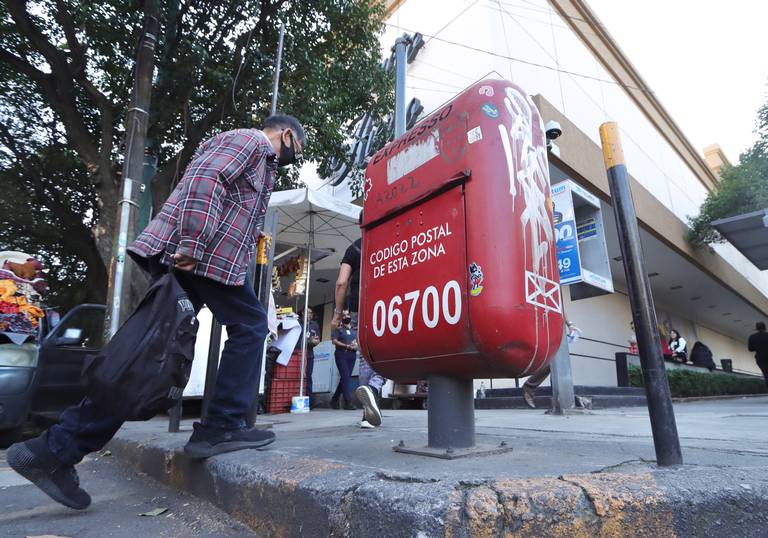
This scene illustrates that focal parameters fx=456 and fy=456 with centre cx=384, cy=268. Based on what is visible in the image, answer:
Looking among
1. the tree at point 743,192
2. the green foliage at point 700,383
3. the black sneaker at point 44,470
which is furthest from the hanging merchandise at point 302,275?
the tree at point 743,192

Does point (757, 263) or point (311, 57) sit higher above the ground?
point (311, 57)

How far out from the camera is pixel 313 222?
7.82 metres

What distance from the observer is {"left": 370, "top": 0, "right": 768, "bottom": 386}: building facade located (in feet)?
31.6

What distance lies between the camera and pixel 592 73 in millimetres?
12766

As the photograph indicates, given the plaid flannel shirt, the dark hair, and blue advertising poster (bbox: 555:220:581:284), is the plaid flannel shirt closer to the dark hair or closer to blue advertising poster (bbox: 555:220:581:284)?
the dark hair

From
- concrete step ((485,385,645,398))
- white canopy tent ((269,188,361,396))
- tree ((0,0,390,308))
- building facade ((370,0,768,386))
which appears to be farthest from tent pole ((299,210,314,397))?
building facade ((370,0,768,386))

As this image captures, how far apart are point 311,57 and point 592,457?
8482 mm

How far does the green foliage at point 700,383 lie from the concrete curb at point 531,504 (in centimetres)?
808

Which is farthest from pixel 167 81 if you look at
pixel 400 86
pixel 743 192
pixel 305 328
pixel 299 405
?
pixel 743 192

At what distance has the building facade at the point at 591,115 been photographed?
9.62 metres

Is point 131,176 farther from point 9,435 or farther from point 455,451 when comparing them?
point 455,451

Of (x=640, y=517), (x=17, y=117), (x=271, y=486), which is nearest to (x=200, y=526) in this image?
(x=271, y=486)

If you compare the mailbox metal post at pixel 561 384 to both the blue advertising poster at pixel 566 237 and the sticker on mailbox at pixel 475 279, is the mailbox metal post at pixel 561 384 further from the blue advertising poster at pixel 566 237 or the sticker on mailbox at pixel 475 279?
the sticker on mailbox at pixel 475 279

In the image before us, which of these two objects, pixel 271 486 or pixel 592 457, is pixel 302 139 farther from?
pixel 592 457
